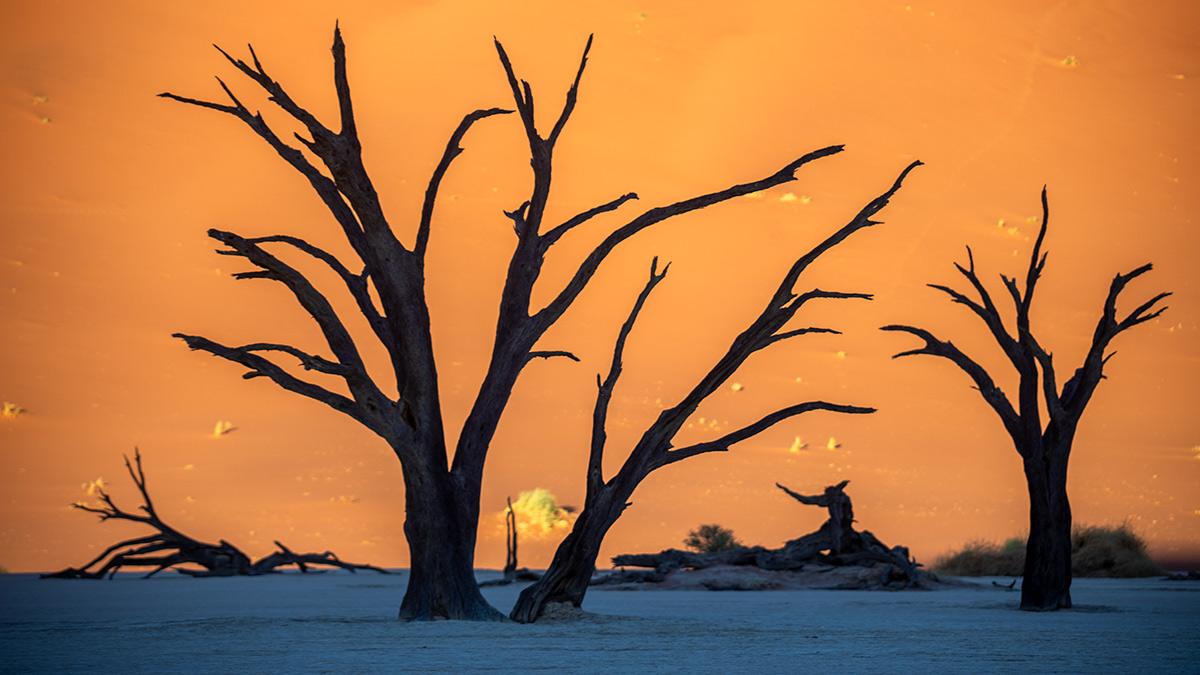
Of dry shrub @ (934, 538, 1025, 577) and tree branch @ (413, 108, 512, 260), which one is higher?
tree branch @ (413, 108, 512, 260)

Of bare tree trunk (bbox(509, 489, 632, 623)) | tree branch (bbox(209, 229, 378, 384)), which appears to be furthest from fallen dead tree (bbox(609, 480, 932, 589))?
tree branch (bbox(209, 229, 378, 384))

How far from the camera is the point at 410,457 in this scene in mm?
9484

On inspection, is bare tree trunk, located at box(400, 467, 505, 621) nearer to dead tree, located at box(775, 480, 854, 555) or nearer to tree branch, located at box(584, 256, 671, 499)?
tree branch, located at box(584, 256, 671, 499)

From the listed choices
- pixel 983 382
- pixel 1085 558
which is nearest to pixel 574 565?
pixel 983 382

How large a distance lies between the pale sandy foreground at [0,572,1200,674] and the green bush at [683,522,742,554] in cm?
801

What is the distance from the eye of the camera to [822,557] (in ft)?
59.3

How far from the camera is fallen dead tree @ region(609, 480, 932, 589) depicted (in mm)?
16906

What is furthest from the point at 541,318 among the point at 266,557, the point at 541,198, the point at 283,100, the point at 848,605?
the point at 266,557

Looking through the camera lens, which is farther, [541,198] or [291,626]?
[541,198]

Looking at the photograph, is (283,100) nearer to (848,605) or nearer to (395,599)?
(395,599)

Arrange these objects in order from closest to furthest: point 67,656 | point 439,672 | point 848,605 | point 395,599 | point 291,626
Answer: point 439,672
point 67,656
point 291,626
point 848,605
point 395,599

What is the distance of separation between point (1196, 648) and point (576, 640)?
4375mm

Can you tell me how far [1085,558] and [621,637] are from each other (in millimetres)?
16242

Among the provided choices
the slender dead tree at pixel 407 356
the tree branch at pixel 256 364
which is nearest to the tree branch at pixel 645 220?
the slender dead tree at pixel 407 356
